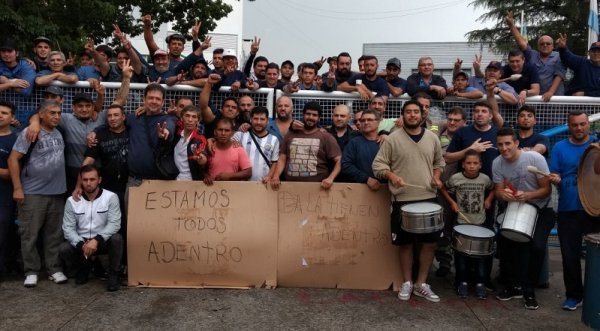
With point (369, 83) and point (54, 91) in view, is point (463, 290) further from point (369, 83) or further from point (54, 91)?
point (54, 91)

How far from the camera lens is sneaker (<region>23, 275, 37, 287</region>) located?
18.2 ft

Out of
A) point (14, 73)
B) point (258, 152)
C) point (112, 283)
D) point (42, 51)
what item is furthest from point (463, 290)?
point (42, 51)

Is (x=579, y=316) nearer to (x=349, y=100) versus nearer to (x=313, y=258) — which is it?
(x=313, y=258)

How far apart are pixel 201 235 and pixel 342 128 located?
6.78ft

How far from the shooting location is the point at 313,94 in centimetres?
691

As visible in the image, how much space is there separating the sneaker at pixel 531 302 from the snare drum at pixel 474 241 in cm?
59

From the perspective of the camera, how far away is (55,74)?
6555 millimetres

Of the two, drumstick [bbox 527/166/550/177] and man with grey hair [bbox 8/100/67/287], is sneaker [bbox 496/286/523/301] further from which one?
man with grey hair [bbox 8/100/67/287]

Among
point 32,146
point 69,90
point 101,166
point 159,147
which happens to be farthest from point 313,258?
point 69,90

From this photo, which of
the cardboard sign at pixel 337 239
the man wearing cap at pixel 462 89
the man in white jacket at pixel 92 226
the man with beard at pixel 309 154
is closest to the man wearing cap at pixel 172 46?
the man in white jacket at pixel 92 226

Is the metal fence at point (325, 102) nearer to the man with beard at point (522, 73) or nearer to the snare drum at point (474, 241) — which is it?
the man with beard at point (522, 73)

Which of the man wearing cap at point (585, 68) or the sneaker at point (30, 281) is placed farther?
the man wearing cap at point (585, 68)

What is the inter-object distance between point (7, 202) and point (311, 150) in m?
3.44

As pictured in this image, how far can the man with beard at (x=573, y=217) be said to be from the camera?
207 inches
